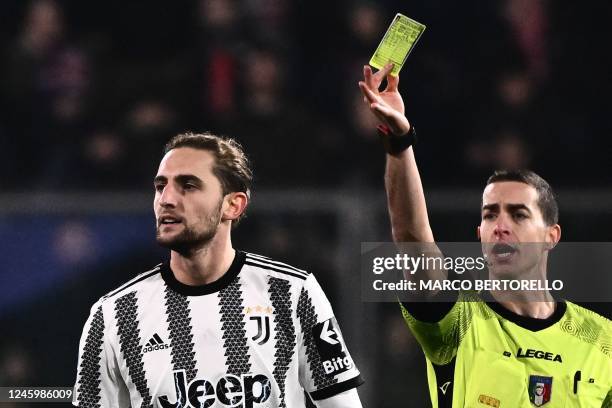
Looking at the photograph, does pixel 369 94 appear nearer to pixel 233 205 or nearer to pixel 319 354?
pixel 233 205

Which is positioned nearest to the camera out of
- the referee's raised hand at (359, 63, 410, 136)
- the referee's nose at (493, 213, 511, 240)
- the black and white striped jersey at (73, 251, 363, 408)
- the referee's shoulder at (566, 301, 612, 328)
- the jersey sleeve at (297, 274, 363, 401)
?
the referee's raised hand at (359, 63, 410, 136)

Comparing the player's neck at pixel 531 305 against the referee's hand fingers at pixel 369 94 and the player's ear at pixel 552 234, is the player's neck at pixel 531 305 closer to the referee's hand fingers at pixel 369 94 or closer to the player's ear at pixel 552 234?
the player's ear at pixel 552 234

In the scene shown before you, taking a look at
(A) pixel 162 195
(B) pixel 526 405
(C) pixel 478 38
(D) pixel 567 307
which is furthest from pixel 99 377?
(C) pixel 478 38

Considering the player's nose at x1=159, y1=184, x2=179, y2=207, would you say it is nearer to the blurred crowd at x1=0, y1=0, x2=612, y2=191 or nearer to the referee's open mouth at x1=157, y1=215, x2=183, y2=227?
the referee's open mouth at x1=157, y1=215, x2=183, y2=227

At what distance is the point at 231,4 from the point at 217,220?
11.5 ft

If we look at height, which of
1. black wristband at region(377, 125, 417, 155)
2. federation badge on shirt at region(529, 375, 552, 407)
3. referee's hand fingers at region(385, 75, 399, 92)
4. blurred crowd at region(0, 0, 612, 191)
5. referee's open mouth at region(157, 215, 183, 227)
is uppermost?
blurred crowd at region(0, 0, 612, 191)

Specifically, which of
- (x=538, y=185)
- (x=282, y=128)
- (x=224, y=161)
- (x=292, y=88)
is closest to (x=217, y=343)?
(x=224, y=161)

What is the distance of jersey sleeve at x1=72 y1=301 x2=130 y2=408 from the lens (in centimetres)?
361

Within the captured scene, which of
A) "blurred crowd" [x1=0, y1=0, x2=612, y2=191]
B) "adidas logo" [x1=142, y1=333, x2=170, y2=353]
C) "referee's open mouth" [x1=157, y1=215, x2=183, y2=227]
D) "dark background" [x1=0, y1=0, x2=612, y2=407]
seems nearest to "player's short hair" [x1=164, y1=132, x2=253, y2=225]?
"referee's open mouth" [x1=157, y1=215, x2=183, y2=227]

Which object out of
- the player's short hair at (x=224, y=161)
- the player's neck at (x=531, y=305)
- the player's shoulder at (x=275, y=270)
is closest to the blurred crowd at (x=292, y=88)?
the player's short hair at (x=224, y=161)

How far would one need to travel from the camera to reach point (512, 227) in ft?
12.8

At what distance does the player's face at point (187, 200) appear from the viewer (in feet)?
11.7

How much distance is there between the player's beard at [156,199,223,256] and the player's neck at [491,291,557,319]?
1071mm

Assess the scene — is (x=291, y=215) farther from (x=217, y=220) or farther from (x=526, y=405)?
(x=526, y=405)
